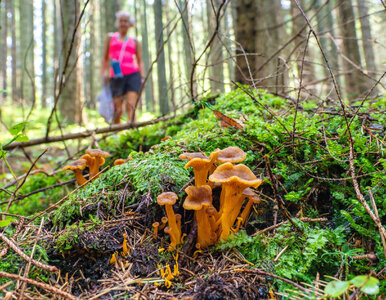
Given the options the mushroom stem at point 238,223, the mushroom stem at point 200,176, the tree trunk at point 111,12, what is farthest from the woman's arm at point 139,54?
the tree trunk at point 111,12

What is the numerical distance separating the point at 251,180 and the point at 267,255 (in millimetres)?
513

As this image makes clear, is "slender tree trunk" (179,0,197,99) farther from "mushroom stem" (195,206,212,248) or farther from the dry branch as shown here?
"mushroom stem" (195,206,212,248)

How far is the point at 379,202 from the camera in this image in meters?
1.65

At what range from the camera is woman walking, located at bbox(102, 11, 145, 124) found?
18.6ft

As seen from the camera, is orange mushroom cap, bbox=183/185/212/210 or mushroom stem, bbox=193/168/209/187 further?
mushroom stem, bbox=193/168/209/187

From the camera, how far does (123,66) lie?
584cm

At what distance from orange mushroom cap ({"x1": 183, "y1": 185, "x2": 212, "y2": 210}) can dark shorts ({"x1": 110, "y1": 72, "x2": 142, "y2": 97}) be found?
15.1 ft

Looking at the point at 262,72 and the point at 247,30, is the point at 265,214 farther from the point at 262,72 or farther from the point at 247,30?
the point at 247,30

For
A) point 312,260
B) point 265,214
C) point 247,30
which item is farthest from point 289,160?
point 247,30

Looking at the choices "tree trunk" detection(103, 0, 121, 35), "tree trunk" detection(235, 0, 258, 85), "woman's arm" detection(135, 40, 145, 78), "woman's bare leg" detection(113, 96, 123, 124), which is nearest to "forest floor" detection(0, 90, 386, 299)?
"tree trunk" detection(235, 0, 258, 85)

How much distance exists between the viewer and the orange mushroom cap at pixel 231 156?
1725 millimetres

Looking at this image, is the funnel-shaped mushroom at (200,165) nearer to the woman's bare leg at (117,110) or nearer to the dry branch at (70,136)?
the dry branch at (70,136)

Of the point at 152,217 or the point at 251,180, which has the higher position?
the point at 251,180

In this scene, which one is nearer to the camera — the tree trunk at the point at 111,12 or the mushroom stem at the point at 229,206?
the mushroom stem at the point at 229,206
